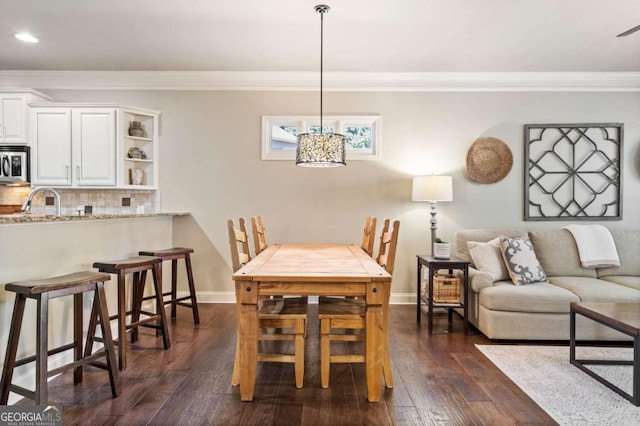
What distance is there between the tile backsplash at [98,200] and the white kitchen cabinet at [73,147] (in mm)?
295

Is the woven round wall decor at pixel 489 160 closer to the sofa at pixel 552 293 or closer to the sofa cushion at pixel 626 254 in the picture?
the sofa at pixel 552 293

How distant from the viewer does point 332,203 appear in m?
4.41

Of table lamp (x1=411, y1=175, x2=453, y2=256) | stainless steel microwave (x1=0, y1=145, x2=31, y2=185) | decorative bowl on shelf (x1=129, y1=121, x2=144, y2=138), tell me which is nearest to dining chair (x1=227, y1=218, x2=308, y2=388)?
table lamp (x1=411, y1=175, x2=453, y2=256)

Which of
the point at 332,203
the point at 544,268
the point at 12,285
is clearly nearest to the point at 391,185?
the point at 332,203

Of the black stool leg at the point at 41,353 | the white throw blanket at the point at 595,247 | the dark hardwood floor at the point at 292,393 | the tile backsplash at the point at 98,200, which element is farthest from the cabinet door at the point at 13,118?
the white throw blanket at the point at 595,247

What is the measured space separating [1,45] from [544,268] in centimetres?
567

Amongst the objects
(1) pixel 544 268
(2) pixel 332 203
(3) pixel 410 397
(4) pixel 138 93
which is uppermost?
(4) pixel 138 93

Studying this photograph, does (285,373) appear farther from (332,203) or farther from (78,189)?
(78,189)

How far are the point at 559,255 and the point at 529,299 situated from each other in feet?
3.17

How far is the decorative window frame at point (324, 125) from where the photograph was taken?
4371 millimetres

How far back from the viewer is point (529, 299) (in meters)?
3.14

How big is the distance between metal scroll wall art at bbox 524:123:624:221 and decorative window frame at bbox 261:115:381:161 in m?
1.72

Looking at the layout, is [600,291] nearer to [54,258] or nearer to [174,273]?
[174,273]

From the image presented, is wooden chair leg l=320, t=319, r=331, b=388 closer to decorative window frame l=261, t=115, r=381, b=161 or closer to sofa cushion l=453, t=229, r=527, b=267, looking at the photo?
sofa cushion l=453, t=229, r=527, b=267
